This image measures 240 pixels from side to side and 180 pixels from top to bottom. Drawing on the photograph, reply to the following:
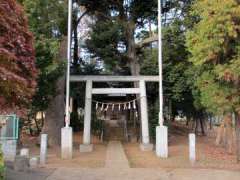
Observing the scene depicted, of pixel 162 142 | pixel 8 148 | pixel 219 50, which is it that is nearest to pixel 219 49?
pixel 219 50

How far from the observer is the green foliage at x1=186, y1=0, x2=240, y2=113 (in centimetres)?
1568

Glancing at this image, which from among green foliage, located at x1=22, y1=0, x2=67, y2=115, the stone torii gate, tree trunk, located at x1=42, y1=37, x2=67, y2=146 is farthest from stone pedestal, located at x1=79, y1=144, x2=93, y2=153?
tree trunk, located at x1=42, y1=37, x2=67, y2=146

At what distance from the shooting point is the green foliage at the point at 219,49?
15680 mm

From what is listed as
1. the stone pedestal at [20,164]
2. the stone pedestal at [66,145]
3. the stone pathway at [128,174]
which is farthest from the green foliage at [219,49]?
the stone pedestal at [20,164]

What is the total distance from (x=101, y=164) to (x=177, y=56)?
1285 cm

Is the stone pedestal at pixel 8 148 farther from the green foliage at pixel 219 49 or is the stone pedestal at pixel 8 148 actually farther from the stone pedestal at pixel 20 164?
the green foliage at pixel 219 49

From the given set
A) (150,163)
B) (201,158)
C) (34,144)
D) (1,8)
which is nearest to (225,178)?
(150,163)

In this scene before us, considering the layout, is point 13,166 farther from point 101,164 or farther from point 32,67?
point 32,67

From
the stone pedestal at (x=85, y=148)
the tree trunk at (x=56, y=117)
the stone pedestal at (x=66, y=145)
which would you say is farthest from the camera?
the tree trunk at (x=56, y=117)

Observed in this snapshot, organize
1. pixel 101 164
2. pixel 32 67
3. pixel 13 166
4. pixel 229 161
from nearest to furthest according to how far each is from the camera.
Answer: pixel 32 67
pixel 13 166
pixel 101 164
pixel 229 161

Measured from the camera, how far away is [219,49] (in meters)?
16.2

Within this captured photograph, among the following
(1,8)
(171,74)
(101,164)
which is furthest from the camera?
(171,74)

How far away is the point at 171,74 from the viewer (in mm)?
26906

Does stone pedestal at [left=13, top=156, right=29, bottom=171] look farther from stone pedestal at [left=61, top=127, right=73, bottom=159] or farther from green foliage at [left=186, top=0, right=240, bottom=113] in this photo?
green foliage at [left=186, top=0, right=240, bottom=113]
